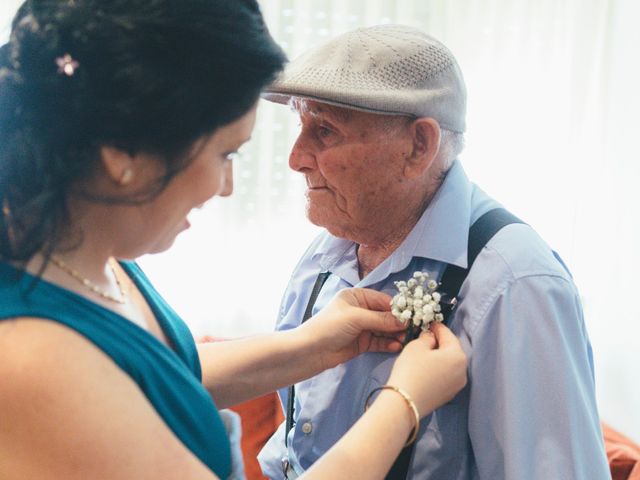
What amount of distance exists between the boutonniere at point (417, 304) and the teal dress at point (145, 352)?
368 mm

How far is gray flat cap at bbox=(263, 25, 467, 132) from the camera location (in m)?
1.18

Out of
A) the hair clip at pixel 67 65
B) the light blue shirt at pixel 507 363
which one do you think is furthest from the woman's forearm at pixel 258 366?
the hair clip at pixel 67 65

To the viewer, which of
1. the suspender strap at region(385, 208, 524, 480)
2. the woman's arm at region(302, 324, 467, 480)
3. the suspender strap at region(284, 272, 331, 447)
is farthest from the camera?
the suspender strap at region(284, 272, 331, 447)

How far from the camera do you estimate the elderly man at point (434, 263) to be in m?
1.11

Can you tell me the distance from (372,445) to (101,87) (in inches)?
23.4

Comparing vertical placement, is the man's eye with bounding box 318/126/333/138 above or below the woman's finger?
above

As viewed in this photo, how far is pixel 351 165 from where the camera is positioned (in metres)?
1.29

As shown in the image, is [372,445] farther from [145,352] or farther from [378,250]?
[378,250]

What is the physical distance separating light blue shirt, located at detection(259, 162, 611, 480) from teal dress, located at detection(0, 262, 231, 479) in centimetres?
40

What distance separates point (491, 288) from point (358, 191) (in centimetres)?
31

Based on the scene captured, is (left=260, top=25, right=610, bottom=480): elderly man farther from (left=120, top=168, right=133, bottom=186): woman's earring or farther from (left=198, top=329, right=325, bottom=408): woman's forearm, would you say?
(left=120, top=168, right=133, bottom=186): woman's earring

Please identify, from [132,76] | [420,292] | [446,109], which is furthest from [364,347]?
[132,76]

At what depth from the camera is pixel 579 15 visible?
2838 millimetres

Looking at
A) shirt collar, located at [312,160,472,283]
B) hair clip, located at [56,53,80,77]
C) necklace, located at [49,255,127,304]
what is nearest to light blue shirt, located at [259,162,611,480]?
shirt collar, located at [312,160,472,283]
